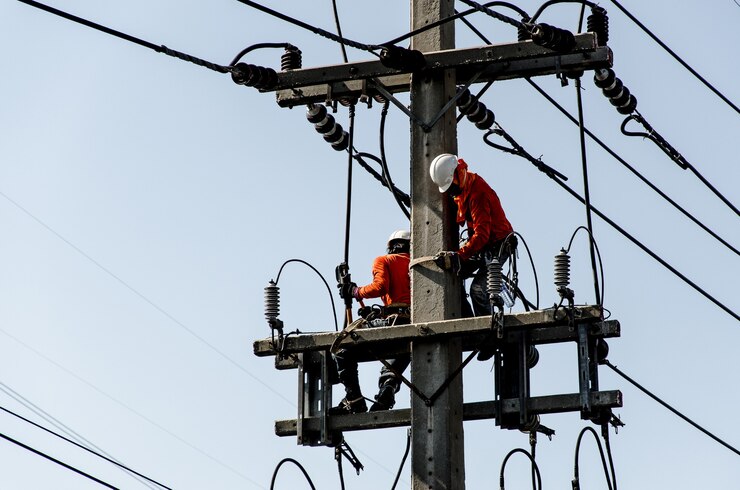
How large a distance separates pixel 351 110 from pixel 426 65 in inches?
32.7

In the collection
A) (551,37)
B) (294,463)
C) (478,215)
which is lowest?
(294,463)

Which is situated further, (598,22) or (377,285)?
(377,285)

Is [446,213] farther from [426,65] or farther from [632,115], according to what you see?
[632,115]

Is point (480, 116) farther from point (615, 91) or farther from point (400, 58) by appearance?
point (400, 58)

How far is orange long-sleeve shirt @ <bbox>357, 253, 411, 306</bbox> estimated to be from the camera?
15.6m

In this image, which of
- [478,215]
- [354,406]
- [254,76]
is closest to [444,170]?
[478,215]

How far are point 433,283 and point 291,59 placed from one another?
2214mm

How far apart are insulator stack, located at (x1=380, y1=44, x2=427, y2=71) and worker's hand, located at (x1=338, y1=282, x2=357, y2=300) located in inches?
68.3

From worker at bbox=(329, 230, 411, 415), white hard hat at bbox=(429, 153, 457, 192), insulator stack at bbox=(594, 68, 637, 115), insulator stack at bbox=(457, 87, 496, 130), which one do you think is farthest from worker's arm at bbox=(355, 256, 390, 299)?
insulator stack at bbox=(594, 68, 637, 115)

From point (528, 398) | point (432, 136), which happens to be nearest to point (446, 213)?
point (432, 136)

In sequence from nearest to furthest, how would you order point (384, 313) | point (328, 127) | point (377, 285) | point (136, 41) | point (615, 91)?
point (136, 41), point (384, 313), point (377, 285), point (328, 127), point (615, 91)

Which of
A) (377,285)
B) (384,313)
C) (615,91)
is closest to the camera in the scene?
(384,313)

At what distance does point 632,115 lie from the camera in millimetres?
17703

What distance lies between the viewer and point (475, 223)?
1505 cm
